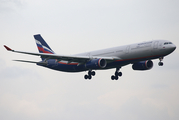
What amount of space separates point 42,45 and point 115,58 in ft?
59.2

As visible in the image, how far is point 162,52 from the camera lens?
167 ft

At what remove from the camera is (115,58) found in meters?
54.6

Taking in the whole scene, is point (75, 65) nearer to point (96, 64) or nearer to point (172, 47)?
point (96, 64)

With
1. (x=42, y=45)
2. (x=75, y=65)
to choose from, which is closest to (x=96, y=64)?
(x=75, y=65)

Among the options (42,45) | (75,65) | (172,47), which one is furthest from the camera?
(42,45)

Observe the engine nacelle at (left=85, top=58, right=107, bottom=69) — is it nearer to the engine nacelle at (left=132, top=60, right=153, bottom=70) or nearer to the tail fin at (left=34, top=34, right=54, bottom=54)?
the engine nacelle at (left=132, top=60, right=153, bottom=70)

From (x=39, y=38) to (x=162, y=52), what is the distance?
26.6m

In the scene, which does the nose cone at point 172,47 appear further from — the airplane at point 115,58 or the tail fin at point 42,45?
the tail fin at point 42,45

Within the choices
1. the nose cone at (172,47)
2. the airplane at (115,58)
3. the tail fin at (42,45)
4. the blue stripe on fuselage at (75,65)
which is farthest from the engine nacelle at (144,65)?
the tail fin at (42,45)

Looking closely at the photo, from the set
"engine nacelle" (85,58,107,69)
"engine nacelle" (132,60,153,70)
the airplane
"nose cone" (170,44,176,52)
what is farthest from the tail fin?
"nose cone" (170,44,176,52)

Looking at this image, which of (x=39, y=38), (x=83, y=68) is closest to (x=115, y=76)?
(x=83, y=68)

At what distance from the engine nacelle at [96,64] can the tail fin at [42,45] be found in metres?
13.2

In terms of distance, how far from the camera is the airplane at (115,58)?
169 feet

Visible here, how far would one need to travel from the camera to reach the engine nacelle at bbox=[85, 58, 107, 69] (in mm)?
53781
